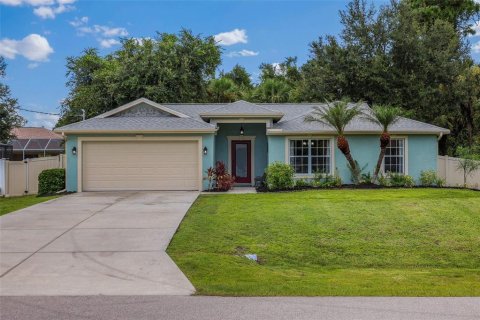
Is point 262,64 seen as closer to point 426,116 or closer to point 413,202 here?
point 426,116

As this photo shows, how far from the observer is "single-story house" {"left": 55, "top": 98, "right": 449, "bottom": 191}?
18.1m

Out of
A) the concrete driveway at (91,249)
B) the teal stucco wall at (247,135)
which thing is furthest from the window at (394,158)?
the concrete driveway at (91,249)

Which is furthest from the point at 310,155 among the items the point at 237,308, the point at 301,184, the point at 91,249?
the point at 237,308

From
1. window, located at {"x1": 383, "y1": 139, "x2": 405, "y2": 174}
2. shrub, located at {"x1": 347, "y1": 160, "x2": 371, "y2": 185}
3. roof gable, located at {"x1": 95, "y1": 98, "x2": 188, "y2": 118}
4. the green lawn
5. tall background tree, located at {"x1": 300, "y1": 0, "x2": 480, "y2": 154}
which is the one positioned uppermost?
tall background tree, located at {"x1": 300, "y1": 0, "x2": 480, "y2": 154}

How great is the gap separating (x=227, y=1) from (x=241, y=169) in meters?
7.28

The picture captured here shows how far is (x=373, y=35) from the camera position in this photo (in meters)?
27.0

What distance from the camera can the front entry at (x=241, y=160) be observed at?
66.5ft

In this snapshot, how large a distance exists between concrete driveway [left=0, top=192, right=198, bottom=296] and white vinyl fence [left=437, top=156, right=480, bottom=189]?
11.3 metres

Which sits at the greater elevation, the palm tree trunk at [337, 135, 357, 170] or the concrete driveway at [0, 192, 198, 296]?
the palm tree trunk at [337, 135, 357, 170]

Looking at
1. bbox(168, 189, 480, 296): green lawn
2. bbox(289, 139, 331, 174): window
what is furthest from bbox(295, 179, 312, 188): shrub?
bbox(168, 189, 480, 296): green lawn

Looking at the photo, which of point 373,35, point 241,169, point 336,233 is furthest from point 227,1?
point 336,233

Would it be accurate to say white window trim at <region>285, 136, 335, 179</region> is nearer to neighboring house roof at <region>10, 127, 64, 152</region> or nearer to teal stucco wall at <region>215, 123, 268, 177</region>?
teal stucco wall at <region>215, 123, 268, 177</region>

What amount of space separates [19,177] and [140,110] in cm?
556

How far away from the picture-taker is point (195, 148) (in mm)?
18234
